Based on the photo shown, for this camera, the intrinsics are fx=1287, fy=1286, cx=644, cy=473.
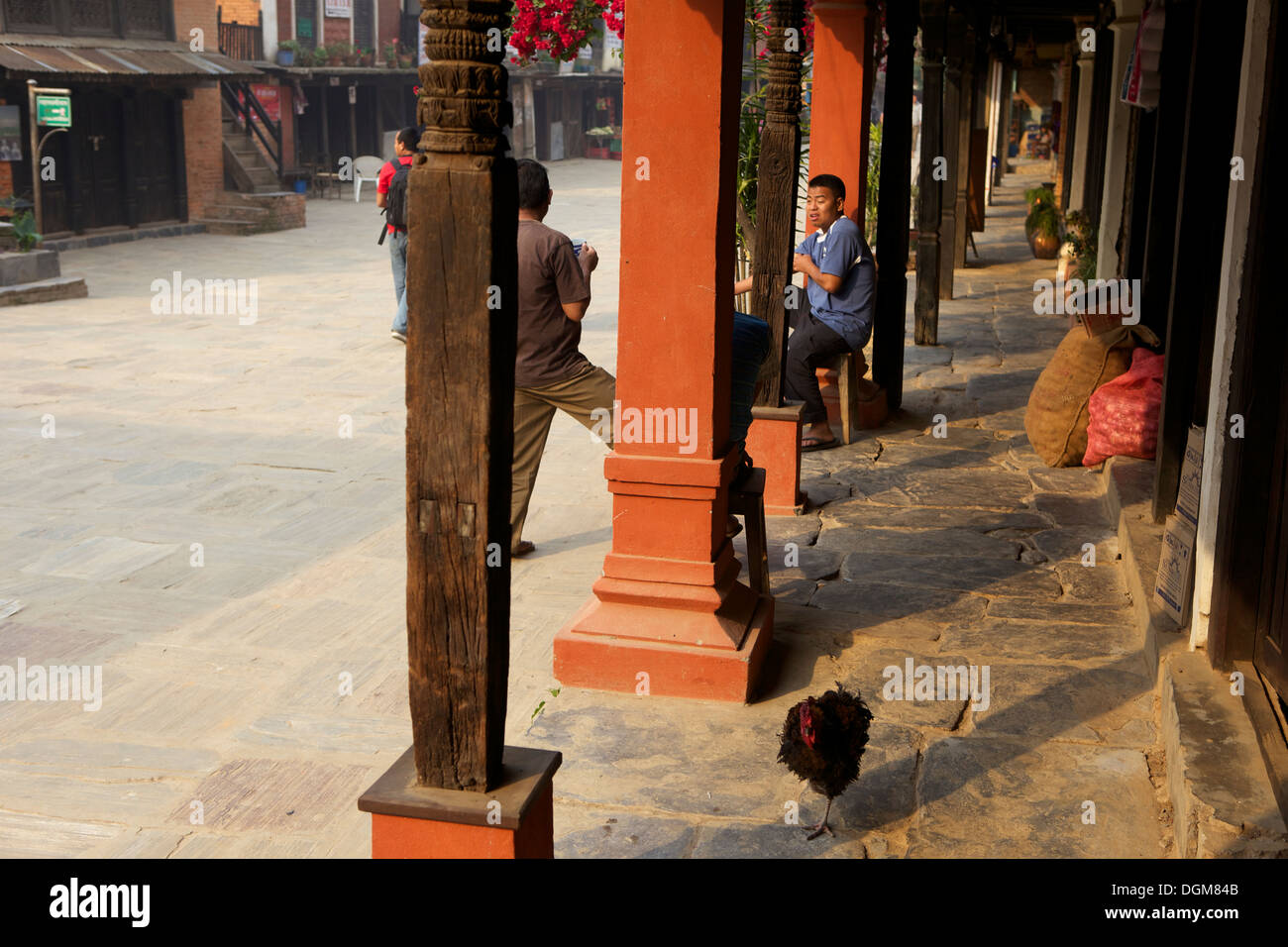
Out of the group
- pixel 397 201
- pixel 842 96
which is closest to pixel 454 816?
pixel 842 96

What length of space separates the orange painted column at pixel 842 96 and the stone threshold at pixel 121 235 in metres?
12.1

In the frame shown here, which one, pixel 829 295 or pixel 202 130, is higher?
Answer: pixel 202 130

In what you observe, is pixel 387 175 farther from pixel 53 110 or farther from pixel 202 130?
pixel 202 130

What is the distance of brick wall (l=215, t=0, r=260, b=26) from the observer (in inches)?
1004

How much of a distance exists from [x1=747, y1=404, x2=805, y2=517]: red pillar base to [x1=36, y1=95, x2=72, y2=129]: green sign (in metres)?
13.2

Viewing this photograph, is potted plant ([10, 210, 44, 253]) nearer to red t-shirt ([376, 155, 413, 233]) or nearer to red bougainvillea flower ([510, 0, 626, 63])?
red t-shirt ([376, 155, 413, 233])

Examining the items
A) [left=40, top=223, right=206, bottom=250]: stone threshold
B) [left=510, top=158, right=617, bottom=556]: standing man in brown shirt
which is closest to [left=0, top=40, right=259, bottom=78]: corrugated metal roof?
[left=40, top=223, right=206, bottom=250]: stone threshold

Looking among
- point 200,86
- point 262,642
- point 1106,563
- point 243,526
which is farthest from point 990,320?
point 200,86

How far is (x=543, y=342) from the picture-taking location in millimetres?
5652

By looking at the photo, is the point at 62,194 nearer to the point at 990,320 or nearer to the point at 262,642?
→ the point at 990,320

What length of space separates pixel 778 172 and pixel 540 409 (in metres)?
1.58

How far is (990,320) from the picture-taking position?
1191cm
